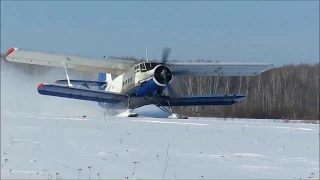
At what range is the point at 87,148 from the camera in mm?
8625

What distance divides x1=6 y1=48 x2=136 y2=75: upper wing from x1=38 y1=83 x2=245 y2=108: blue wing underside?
1.75 metres

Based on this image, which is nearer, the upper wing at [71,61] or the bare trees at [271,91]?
the upper wing at [71,61]

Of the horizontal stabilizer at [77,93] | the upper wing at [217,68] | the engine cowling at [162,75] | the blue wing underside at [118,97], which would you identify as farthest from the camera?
the upper wing at [217,68]

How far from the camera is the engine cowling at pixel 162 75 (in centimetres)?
2408

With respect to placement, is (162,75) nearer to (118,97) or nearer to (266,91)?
(118,97)

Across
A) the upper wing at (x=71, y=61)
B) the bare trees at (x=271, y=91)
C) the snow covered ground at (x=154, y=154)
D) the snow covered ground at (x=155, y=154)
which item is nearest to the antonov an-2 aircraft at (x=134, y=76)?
the upper wing at (x=71, y=61)

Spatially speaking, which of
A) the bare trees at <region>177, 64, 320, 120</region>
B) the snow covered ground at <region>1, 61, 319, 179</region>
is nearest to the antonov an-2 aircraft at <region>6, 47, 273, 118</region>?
the snow covered ground at <region>1, 61, 319, 179</region>

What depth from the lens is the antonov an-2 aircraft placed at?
24.4 meters

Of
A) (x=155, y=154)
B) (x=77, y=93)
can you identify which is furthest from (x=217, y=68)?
(x=155, y=154)

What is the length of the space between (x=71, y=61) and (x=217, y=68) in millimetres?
8220

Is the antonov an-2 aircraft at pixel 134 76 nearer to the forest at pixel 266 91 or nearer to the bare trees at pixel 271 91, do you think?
the bare trees at pixel 271 91

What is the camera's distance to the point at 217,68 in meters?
27.7

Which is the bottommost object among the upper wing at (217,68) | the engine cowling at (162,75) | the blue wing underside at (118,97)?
the blue wing underside at (118,97)

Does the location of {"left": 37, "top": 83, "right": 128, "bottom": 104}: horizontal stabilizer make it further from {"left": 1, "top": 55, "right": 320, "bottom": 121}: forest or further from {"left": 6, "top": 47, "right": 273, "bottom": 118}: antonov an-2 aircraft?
{"left": 1, "top": 55, "right": 320, "bottom": 121}: forest
